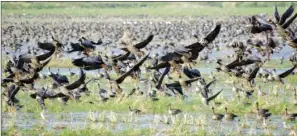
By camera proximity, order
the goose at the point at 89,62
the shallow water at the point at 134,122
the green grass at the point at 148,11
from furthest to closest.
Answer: the green grass at the point at 148,11
the shallow water at the point at 134,122
the goose at the point at 89,62

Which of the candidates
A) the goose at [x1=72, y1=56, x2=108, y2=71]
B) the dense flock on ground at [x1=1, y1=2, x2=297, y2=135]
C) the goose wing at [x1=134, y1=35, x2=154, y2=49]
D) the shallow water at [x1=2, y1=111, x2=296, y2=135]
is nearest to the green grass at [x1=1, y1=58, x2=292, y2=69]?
the dense flock on ground at [x1=1, y1=2, x2=297, y2=135]

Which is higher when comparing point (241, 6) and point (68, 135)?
point (241, 6)

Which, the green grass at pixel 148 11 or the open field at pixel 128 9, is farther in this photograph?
the open field at pixel 128 9

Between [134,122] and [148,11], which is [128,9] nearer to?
[148,11]

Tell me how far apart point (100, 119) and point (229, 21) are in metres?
52.3

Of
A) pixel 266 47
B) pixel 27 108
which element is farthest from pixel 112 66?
pixel 27 108

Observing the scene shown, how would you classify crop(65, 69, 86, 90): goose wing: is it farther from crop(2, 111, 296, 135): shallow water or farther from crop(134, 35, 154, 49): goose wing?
crop(2, 111, 296, 135): shallow water

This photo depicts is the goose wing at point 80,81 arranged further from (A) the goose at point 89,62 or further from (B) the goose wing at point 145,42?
(B) the goose wing at point 145,42

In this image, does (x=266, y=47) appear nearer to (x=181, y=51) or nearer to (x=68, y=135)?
(x=181, y=51)

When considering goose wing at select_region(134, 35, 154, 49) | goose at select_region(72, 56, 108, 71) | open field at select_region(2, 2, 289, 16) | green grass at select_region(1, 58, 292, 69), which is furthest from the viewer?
open field at select_region(2, 2, 289, 16)

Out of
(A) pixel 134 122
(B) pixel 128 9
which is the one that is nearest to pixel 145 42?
(A) pixel 134 122

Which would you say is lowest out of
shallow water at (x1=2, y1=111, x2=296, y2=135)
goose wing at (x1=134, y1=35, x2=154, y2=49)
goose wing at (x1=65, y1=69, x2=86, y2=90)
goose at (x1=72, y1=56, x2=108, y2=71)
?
shallow water at (x1=2, y1=111, x2=296, y2=135)

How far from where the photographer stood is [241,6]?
314 feet

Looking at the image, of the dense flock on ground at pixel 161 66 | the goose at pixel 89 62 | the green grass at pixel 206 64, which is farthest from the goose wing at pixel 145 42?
the green grass at pixel 206 64
